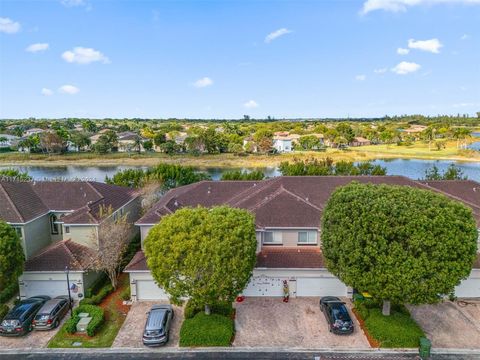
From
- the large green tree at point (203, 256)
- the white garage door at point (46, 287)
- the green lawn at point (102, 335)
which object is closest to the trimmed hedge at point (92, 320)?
the green lawn at point (102, 335)

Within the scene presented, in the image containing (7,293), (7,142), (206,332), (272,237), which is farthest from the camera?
(7,142)

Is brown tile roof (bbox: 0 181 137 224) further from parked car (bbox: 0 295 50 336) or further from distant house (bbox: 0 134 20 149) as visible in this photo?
distant house (bbox: 0 134 20 149)

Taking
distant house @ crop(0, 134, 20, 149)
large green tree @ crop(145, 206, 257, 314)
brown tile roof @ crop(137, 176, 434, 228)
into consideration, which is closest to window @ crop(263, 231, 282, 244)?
brown tile roof @ crop(137, 176, 434, 228)

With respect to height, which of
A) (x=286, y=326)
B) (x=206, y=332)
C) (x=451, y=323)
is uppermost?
(x=206, y=332)

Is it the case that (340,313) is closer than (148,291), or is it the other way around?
(340,313)

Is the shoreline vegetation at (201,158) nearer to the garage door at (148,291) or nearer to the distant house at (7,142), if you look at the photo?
the distant house at (7,142)

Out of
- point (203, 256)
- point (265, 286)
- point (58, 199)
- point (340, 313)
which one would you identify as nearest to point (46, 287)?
point (58, 199)

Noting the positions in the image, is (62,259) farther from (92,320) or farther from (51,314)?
(92,320)
